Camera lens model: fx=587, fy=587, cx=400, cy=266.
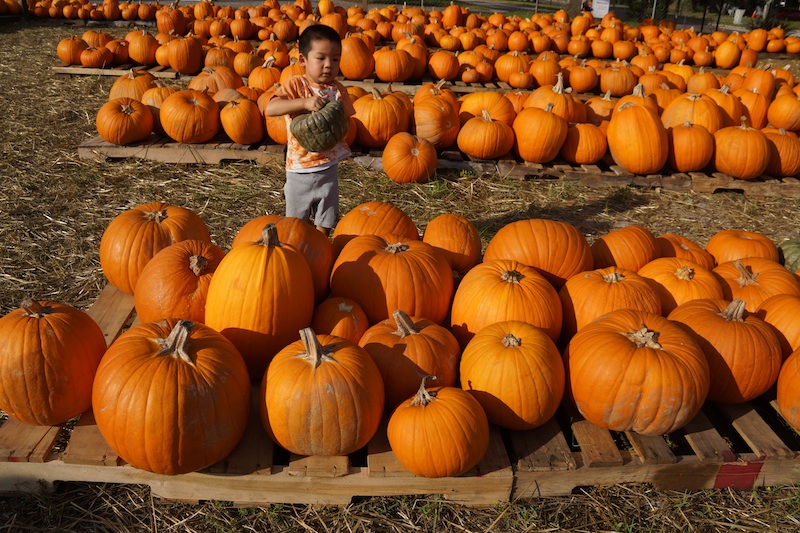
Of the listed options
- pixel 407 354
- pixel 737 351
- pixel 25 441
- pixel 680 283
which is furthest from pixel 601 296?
pixel 25 441

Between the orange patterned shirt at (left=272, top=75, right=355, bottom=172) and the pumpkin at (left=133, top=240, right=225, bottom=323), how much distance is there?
1.46 metres

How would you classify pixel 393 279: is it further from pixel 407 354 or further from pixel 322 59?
pixel 322 59

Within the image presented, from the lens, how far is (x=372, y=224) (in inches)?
143

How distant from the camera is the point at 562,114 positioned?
678cm

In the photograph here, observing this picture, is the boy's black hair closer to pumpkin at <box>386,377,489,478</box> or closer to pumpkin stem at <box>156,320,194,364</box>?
pumpkin stem at <box>156,320,194,364</box>

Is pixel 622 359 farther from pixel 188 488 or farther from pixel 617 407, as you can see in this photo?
pixel 188 488

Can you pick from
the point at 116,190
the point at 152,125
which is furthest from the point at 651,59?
the point at 116,190

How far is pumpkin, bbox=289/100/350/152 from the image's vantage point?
367cm

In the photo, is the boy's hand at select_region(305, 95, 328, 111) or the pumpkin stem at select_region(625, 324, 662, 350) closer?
the pumpkin stem at select_region(625, 324, 662, 350)

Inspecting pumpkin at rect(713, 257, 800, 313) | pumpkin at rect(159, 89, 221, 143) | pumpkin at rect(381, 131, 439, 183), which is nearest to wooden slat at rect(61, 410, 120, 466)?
pumpkin at rect(713, 257, 800, 313)

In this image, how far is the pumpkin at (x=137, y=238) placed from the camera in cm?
337

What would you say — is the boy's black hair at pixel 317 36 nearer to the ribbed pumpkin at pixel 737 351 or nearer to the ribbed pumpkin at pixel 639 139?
the ribbed pumpkin at pixel 737 351

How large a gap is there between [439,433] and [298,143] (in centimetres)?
257

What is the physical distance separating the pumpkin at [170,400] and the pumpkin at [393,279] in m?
0.86
